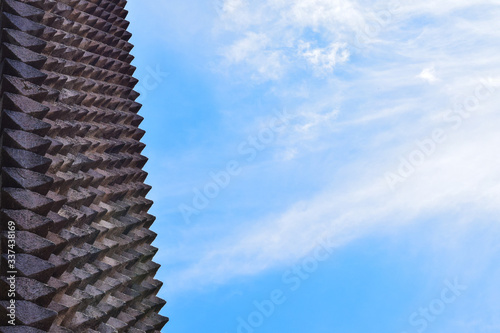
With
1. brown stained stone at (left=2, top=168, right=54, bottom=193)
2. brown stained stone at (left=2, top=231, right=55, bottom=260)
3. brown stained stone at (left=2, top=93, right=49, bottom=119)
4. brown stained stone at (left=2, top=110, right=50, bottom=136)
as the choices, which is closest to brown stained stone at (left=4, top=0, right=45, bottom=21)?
brown stained stone at (left=2, top=93, right=49, bottom=119)

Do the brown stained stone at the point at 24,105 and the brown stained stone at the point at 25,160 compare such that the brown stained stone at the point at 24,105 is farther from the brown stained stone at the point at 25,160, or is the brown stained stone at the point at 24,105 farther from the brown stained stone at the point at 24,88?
the brown stained stone at the point at 25,160

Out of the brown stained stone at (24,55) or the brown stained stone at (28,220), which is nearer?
the brown stained stone at (28,220)

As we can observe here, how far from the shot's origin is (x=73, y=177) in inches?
214

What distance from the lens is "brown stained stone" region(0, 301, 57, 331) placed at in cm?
391

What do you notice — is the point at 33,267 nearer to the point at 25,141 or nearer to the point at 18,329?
the point at 18,329

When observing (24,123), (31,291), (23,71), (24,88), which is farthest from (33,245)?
(23,71)

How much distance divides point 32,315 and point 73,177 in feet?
5.51

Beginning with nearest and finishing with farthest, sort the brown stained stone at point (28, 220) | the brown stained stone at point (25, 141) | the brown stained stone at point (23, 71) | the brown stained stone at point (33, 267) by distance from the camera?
the brown stained stone at point (33, 267), the brown stained stone at point (28, 220), the brown stained stone at point (25, 141), the brown stained stone at point (23, 71)

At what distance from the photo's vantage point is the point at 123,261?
6137mm

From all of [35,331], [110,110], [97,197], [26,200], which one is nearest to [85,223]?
[97,197]

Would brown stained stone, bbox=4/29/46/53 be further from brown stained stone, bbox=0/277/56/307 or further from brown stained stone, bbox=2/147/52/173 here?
brown stained stone, bbox=0/277/56/307

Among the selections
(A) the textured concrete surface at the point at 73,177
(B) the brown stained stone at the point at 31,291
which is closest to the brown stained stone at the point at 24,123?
(A) the textured concrete surface at the point at 73,177

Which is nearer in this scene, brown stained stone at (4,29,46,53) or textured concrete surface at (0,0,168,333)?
textured concrete surface at (0,0,168,333)

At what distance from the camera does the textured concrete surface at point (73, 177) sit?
14.3 feet
